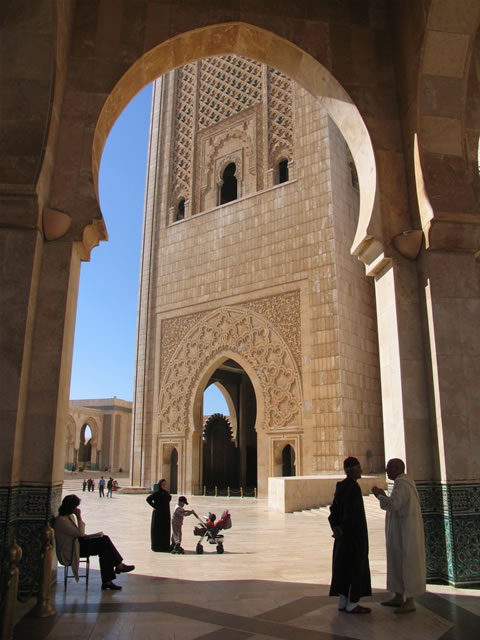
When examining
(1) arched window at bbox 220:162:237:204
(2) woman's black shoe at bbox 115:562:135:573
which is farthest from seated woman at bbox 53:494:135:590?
(1) arched window at bbox 220:162:237:204

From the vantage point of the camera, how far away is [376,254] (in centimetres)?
372

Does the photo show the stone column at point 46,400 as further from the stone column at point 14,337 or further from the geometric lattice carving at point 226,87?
the geometric lattice carving at point 226,87

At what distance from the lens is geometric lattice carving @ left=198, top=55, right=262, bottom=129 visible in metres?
13.1

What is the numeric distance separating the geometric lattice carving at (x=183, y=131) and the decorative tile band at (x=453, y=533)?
11.3 metres

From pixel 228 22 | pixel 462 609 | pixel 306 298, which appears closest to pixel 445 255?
pixel 462 609

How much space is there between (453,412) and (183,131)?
12.5 m

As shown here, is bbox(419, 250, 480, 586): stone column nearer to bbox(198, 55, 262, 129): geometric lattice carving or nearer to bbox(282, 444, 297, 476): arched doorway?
bbox(282, 444, 297, 476): arched doorway

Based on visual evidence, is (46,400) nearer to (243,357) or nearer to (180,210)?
(243,357)

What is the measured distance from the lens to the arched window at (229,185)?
1329 cm

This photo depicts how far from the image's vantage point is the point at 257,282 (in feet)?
37.9

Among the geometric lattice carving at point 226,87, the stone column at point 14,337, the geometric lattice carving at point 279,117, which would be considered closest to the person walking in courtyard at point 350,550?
the stone column at point 14,337

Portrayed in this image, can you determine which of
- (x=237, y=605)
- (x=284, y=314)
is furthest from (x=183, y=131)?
(x=237, y=605)

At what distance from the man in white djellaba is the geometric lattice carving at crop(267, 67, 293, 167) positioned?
10.3 m

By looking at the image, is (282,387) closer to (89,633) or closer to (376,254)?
(376,254)
